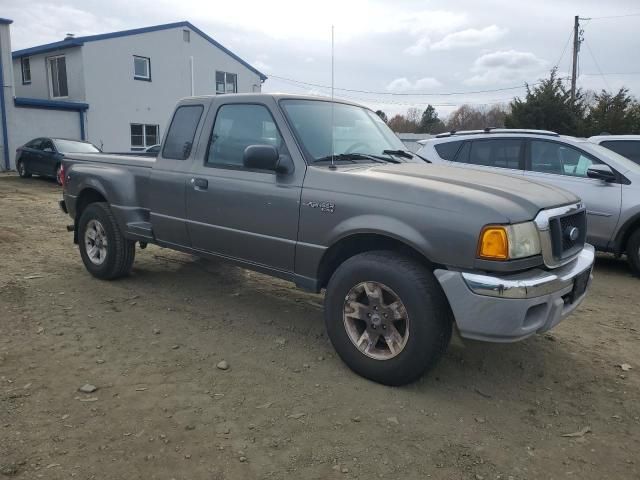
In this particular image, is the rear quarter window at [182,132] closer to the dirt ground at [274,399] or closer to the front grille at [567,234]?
the dirt ground at [274,399]

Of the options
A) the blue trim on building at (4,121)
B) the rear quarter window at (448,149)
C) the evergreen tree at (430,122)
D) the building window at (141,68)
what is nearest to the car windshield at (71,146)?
the blue trim on building at (4,121)

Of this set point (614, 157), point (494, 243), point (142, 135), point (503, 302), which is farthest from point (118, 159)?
point (142, 135)

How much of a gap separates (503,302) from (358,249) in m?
1.14

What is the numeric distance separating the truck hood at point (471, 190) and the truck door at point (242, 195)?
0.66 meters

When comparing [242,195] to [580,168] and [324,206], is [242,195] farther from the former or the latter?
[580,168]

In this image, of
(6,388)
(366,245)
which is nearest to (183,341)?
(6,388)

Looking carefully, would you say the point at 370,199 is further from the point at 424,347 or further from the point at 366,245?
the point at 424,347

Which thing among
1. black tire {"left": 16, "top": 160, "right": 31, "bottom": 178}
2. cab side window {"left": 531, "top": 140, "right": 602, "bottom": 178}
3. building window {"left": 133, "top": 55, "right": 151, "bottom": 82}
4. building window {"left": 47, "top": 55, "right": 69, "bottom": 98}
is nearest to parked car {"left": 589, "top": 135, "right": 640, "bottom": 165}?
cab side window {"left": 531, "top": 140, "right": 602, "bottom": 178}

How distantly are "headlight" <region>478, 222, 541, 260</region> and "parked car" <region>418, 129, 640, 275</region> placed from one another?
3.61 meters

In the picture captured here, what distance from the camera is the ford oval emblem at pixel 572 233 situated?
11.5ft

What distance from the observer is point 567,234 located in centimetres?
351

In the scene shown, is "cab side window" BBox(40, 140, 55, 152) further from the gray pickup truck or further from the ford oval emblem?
the ford oval emblem

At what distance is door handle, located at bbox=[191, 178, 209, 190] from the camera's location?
453 cm

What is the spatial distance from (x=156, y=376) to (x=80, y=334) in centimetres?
110
